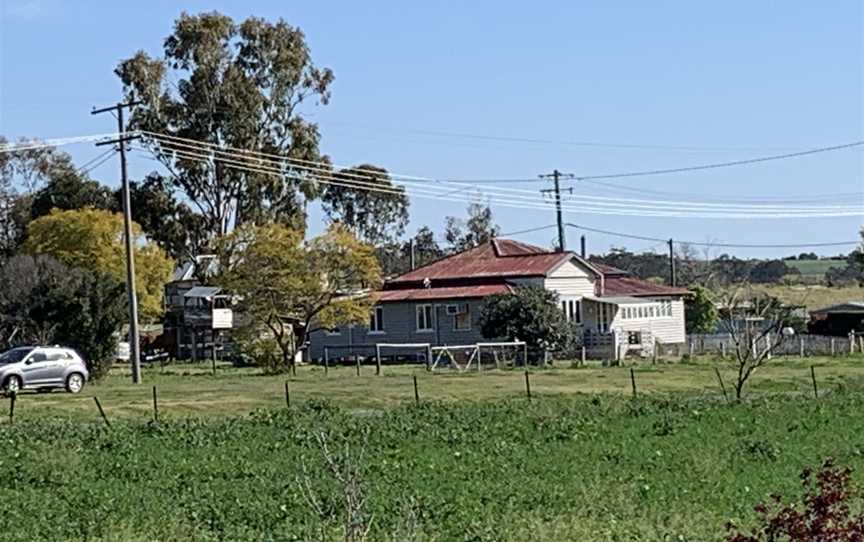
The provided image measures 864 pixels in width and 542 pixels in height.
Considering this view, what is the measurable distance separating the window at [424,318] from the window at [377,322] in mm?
2085

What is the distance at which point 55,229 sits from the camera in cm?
6819

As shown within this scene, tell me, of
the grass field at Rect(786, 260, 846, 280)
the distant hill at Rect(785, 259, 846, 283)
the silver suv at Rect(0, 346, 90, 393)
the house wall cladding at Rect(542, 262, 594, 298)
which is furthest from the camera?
the grass field at Rect(786, 260, 846, 280)

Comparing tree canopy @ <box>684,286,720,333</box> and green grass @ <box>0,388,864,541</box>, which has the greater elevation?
tree canopy @ <box>684,286,720,333</box>

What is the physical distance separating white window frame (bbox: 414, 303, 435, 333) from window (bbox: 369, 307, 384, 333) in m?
1.93

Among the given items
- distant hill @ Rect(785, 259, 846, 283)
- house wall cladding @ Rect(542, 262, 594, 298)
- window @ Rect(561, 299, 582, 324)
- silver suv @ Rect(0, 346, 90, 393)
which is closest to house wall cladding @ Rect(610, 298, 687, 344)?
window @ Rect(561, 299, 582, 324)

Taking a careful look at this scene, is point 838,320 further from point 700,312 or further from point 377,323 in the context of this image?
point 377,323

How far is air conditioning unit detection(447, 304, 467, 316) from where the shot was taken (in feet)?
207

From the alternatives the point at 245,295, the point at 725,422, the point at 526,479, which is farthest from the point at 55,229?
the point at 526,479

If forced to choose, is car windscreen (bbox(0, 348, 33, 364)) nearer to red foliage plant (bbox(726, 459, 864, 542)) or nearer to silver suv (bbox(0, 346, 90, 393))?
silver suv (bbox(0, 346, 90, 393))

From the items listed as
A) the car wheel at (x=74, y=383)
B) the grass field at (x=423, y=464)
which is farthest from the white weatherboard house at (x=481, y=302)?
the grass field at (x=423, y=464)

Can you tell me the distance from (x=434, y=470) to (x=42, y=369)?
87.4 feet

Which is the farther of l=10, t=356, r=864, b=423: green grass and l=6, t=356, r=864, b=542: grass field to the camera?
l=10, t=356, r=864, b=423: green grass

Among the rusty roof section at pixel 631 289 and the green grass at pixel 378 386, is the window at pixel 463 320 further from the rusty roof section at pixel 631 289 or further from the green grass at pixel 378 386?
the green grass at pixel 378 386

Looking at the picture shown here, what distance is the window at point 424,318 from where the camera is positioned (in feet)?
211
